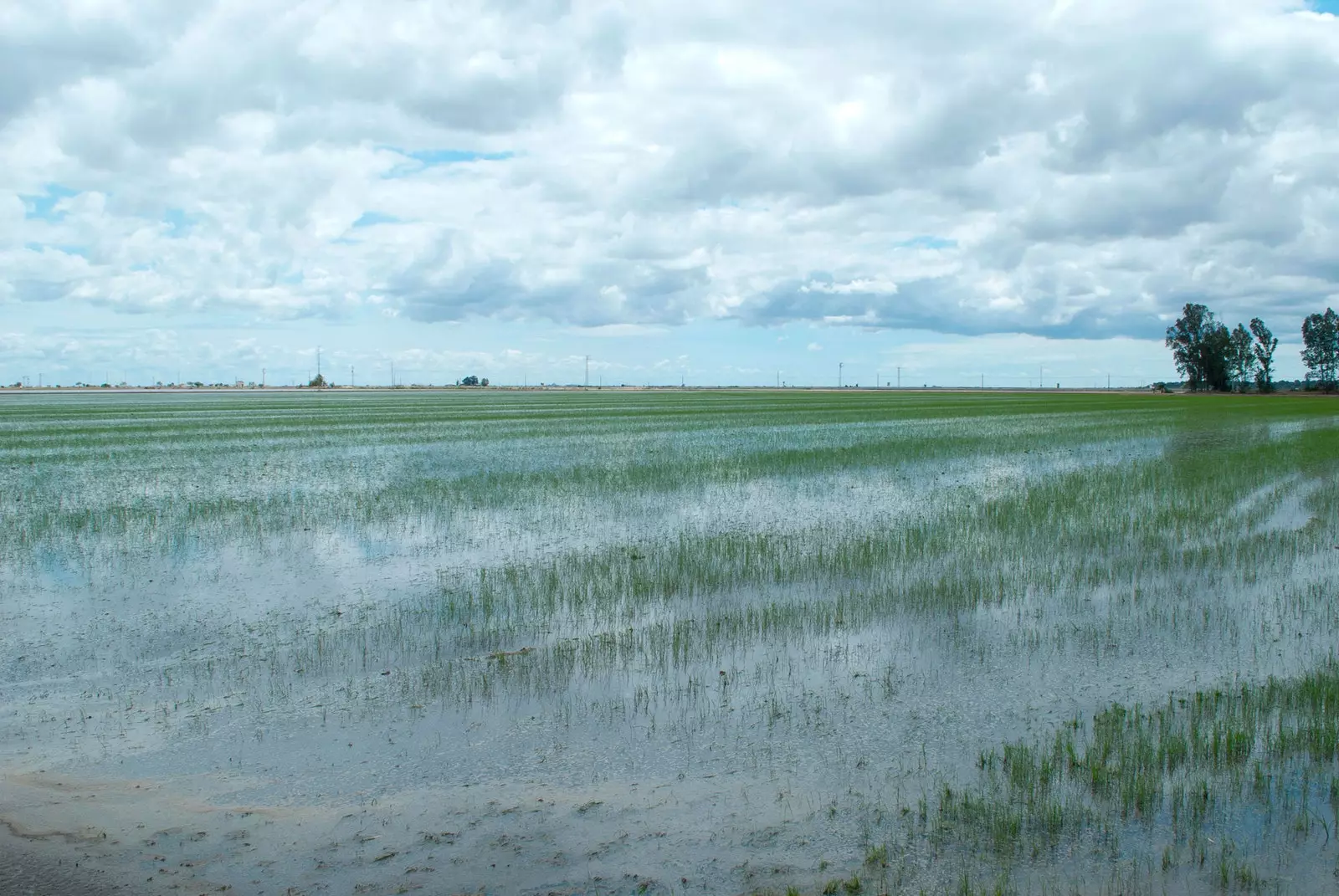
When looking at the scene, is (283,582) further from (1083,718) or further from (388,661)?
(1083,718)

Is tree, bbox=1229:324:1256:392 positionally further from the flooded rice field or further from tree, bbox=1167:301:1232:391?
the flooded rice field

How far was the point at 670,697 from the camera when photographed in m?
8.05

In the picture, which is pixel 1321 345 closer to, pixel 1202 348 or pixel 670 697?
pixel 1202 348

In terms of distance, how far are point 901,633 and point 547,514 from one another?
9.74 m

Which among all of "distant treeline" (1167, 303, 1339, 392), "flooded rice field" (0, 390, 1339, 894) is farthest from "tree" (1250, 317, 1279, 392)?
"flooded rice field" (0, 390, 1339, 894)

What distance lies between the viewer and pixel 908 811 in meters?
5.89

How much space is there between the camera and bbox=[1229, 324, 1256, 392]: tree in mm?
136250

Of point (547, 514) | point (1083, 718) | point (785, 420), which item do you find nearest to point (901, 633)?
point (1083, 718)

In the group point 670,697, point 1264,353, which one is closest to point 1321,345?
point 1264,353

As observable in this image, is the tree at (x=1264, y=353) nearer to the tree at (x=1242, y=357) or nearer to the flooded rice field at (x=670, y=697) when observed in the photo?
the tree at (x=1242, y=357)

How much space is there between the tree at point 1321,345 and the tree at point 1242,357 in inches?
429

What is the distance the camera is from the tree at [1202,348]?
135 meters

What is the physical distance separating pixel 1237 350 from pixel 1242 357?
1412mm

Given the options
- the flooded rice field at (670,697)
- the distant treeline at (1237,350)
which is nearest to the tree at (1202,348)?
the distant treeline at (1237,350)
